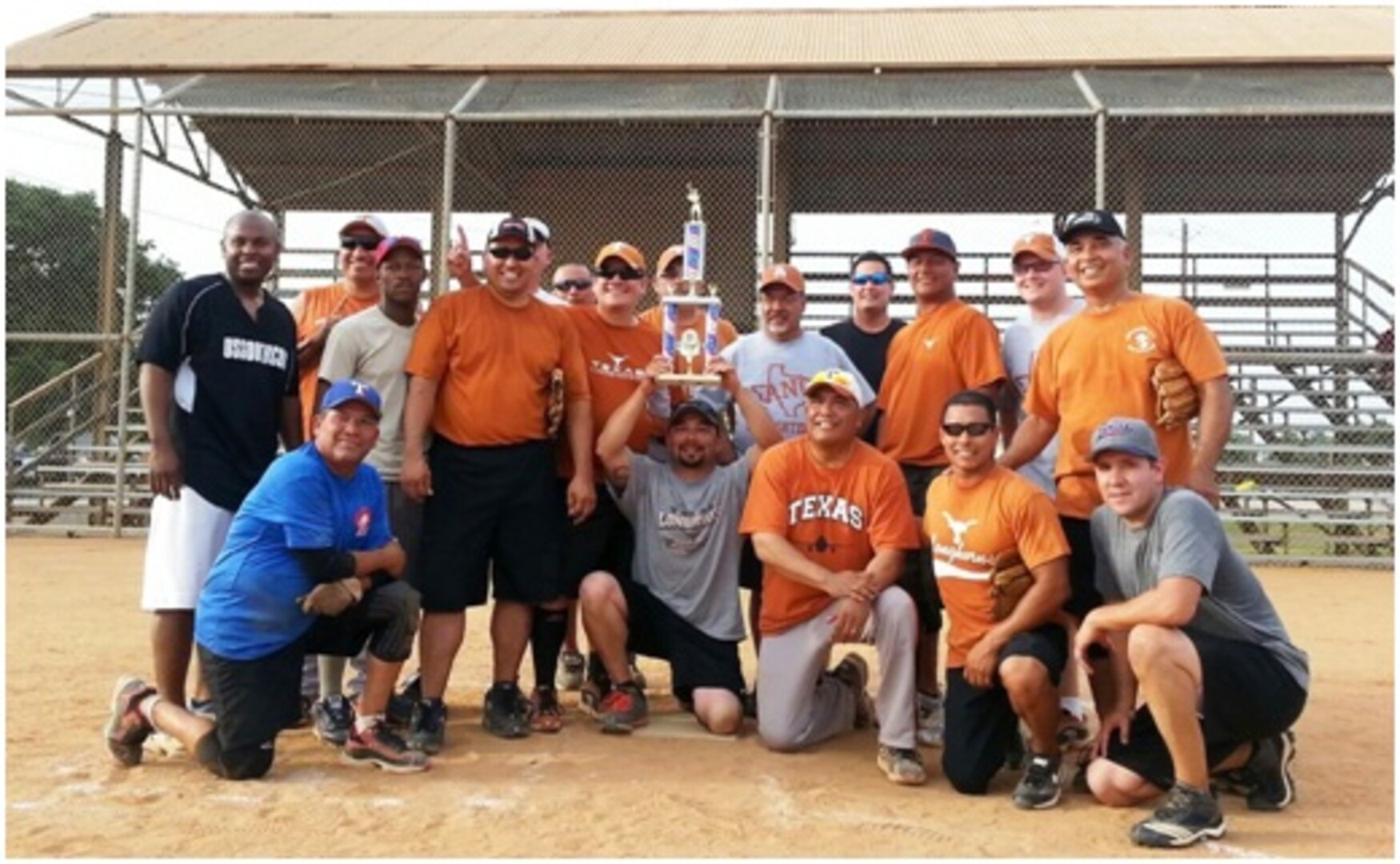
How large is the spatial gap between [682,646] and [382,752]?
1273mm

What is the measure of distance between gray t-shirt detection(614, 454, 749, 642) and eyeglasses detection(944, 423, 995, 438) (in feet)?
3.64

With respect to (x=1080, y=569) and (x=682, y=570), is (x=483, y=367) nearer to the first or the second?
(x=682, y=570)

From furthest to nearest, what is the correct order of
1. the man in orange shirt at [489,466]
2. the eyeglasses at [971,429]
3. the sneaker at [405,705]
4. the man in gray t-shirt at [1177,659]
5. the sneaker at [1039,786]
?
the sneaker at [405,705], the man in orange shirt at [489,466], the eyeglasses at [971,429], the sneaker at [1039,786], the man in gray t-shirt at [1177,659]

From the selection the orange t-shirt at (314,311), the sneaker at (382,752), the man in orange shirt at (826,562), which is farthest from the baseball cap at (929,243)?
the sneaker at (382,752)

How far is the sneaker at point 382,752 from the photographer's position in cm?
401

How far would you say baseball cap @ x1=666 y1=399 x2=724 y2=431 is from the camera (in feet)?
15.5

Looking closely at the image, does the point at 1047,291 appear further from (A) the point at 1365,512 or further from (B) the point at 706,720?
(A) the point at 1365,512

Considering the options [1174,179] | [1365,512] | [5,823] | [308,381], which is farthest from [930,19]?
[5,823]

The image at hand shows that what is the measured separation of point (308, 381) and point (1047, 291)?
3284 millimetres

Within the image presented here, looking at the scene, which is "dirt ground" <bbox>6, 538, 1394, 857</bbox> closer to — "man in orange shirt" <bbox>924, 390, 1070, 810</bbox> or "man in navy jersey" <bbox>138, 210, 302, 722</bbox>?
"man in orange shirt" <bbox>924, 390, 1070, 810</bbox>

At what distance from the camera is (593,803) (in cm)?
366

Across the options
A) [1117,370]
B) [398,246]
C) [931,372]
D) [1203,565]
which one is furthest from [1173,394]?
[398,246]

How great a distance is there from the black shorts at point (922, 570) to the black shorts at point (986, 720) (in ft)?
1.40

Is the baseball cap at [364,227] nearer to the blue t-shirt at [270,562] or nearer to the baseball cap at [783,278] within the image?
the blue t-shirt at [270,562]
